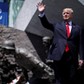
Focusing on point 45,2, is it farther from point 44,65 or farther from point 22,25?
point 44,65

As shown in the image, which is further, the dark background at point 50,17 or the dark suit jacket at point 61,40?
the dark background at point 50,17

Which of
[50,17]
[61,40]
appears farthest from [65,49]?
[50,17]

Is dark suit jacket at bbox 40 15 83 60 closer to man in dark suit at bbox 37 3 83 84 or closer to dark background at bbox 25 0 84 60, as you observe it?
man in dark suit at bbox 37 3 83 84

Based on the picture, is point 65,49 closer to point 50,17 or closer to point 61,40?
point 61,40

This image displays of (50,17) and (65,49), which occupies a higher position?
(50,17)

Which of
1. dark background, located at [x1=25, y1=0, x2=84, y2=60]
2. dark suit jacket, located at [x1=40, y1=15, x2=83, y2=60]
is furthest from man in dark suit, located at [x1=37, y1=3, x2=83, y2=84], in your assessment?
dark background, located at [x1=25, y1=0, x2=84, y2=60]

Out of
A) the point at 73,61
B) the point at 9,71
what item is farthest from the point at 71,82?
the point at 9,71

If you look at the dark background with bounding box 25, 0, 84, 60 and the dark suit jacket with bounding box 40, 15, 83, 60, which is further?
the dark background with bounding box 25, 0, 84, 60

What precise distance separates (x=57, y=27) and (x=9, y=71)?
436cm

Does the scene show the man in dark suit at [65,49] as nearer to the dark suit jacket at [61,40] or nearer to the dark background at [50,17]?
the dark suit jacket at [61,40]

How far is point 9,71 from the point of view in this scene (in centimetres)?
1087

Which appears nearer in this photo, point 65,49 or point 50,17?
point 65,49

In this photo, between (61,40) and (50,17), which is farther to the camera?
(50,17)

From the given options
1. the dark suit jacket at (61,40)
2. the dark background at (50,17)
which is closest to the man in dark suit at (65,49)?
the dark suit jacket at (61,40)
